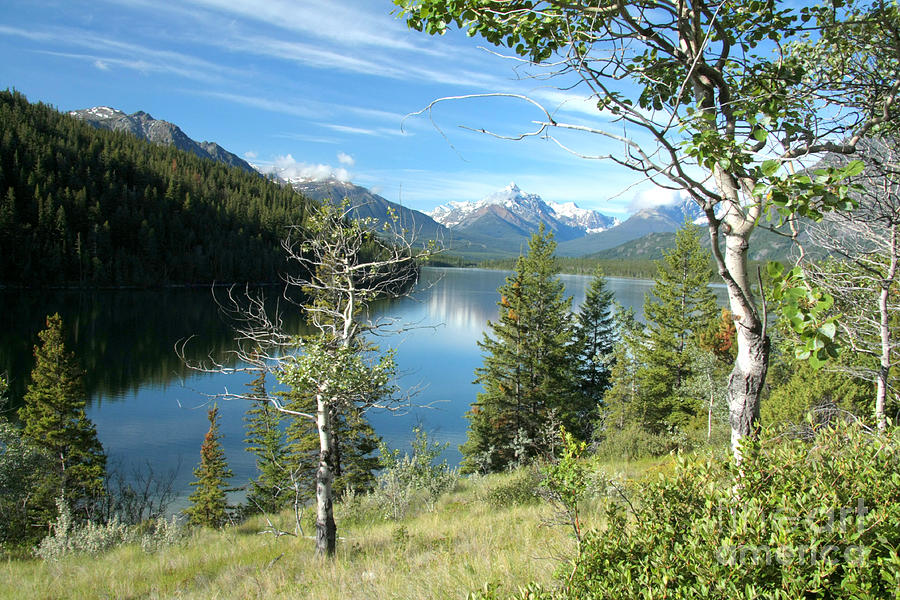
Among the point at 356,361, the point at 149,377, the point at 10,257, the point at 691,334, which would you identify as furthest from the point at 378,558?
the point at 10,257

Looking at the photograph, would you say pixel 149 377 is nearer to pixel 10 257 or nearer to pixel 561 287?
pixel 561 287

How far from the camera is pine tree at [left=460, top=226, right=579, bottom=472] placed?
24.0 m

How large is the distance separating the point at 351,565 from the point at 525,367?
18868mm

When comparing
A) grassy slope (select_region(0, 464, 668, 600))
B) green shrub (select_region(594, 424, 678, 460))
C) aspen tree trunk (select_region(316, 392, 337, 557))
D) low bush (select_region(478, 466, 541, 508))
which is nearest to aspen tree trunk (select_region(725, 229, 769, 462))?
grassy slope (select_region(0, 464, 668, 600))

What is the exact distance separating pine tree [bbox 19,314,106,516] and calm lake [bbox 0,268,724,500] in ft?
10.3

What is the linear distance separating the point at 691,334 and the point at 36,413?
31636 millimetres

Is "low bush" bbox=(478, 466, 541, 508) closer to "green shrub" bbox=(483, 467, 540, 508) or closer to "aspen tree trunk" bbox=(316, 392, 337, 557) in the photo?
"green shrub" bbox=(483, 467, 540, 508)

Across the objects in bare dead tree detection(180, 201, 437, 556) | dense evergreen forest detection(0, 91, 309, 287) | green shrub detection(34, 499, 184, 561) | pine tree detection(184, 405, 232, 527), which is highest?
dense evergreen forest detection(0, 91, 309, 287)

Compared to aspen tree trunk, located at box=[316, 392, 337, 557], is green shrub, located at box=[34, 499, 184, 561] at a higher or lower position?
lower

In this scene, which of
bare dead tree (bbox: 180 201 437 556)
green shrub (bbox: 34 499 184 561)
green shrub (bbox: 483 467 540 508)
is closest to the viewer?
bare dead tree (bbox: 180 201 437 556)

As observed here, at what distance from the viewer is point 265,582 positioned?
6582 millimetres

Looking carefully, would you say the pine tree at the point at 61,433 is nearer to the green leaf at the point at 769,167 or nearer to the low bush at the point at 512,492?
the low bush at the point at 512,492

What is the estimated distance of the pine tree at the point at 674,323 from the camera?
26375 millimetres

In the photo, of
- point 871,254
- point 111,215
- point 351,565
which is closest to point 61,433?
point 351,565
